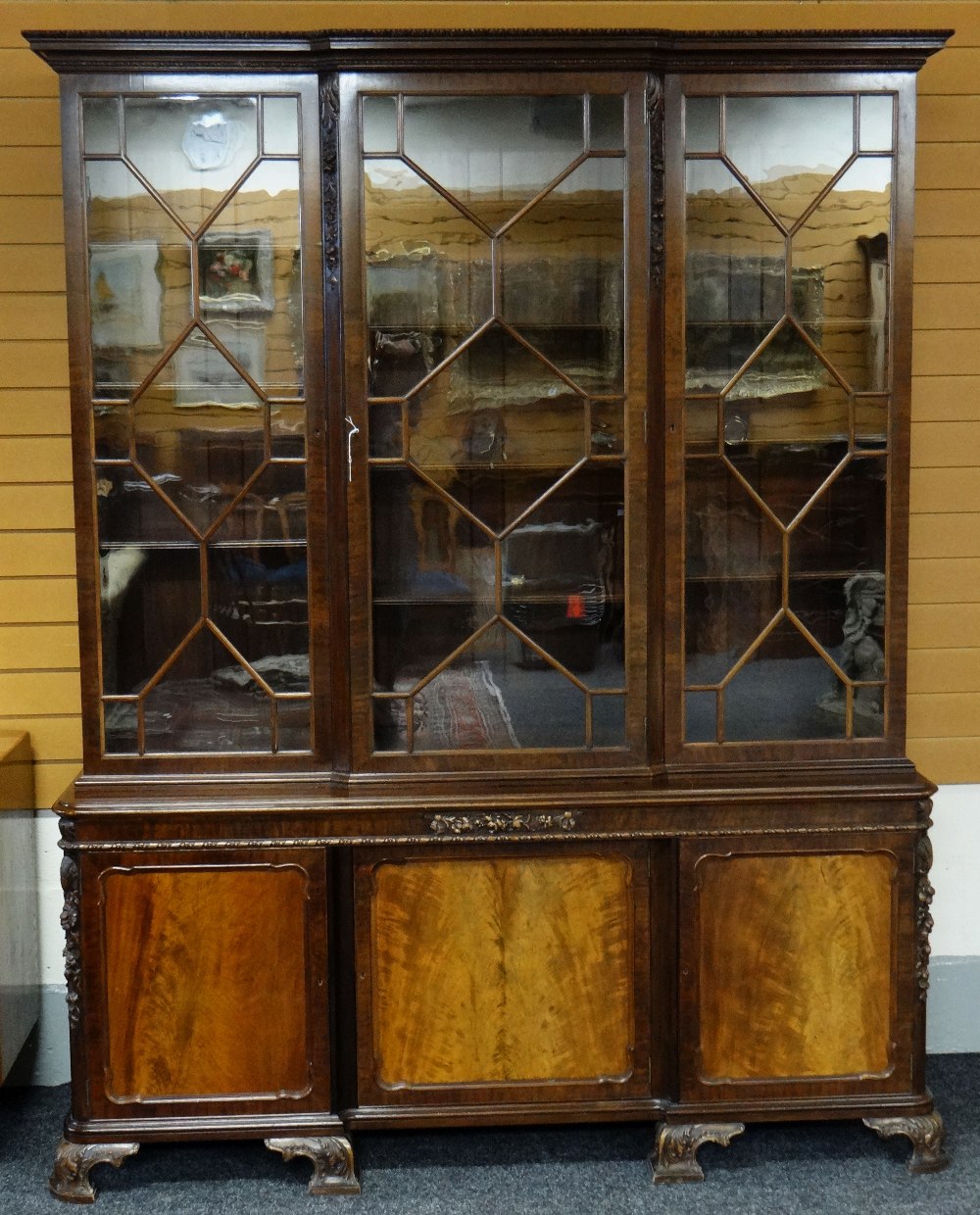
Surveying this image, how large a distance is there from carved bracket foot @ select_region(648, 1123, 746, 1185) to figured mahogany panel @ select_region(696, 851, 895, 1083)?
0.10 m

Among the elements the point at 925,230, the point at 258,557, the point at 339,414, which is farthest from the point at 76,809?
the point at 925,230

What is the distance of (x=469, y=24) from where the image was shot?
→ 2.71m

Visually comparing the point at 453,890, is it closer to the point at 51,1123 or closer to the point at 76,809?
the point at 76,809

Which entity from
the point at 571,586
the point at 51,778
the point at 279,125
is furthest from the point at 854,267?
the point at 51,778

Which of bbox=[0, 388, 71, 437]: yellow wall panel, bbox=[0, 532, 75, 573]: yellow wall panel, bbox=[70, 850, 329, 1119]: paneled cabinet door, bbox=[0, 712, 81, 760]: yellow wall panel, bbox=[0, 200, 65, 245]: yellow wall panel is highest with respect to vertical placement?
bbox=[0, 200, 65, 245]: yellow wall panel

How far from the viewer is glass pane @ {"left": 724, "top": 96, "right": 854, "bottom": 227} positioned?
7.66 feet

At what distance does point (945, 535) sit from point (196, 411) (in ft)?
5.88

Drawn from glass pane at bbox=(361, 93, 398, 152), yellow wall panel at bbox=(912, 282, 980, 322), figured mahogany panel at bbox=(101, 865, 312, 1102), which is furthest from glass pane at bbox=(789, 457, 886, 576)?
figured mahogany panel at bbox=(101, 865, 312, 1102)

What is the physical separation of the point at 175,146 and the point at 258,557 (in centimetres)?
82

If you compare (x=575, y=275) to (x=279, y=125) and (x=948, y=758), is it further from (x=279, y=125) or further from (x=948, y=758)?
(x=948, y=758)

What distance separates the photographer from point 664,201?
2322 mm

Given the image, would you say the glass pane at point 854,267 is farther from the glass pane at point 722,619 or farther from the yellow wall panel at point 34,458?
the yellow wall panel at point 34,458

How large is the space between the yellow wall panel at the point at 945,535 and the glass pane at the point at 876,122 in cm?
91

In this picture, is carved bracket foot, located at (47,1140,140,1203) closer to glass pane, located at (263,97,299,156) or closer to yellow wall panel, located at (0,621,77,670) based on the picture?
yellow wall panel, located at (0,621,77,670)
